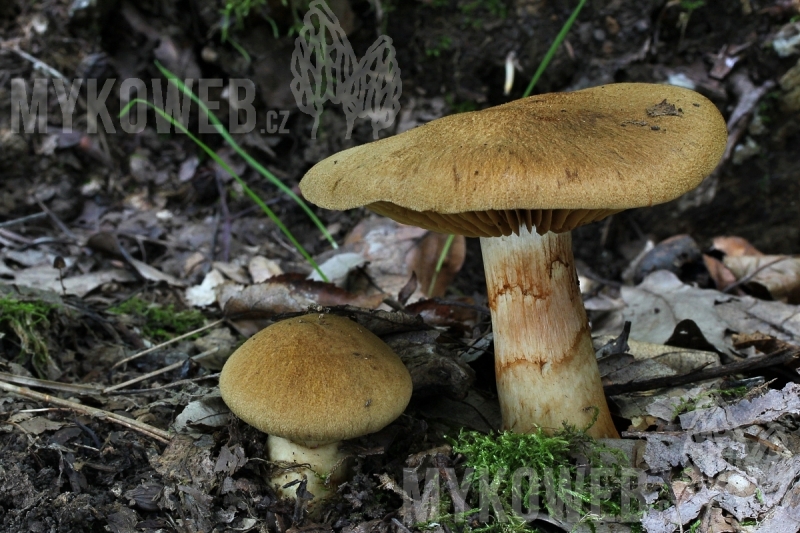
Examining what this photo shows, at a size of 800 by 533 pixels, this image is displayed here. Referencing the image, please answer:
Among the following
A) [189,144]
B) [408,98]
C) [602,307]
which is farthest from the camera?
[189,144]

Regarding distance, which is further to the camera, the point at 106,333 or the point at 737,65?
the point at 737,65

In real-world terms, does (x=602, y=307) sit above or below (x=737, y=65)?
below

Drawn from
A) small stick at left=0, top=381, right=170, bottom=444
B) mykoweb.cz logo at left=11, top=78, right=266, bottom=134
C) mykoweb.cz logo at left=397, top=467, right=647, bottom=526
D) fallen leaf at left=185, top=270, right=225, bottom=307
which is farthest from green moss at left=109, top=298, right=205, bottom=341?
mykoweb.cz logo at left=11, top=78, right=266, bottom=134

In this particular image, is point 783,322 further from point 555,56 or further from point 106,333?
point 106,333

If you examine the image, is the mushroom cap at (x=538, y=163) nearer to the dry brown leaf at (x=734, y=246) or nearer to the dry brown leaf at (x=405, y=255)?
the dry brown leaf at (x=405, y=255)

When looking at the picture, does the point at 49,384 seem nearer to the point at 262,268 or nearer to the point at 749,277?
the point at 262,268

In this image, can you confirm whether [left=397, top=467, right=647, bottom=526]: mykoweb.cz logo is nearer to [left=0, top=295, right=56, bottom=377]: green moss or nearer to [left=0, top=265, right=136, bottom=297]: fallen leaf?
[left=0, top=295, right=56, bottom=377]: green moss

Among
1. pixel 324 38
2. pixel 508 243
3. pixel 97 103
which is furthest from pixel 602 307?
pixel 97 103
